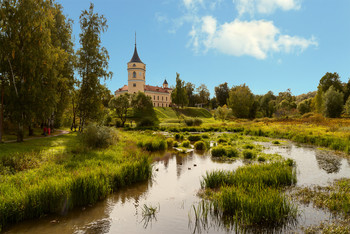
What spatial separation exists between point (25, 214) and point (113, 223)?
2996mm

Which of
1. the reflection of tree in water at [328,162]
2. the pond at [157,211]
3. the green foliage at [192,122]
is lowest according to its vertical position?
the pond at [157,211]

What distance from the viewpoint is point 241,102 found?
73312mm

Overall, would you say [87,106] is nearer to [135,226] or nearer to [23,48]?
[23,48]

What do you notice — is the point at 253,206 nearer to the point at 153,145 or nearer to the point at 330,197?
the point at 330,197

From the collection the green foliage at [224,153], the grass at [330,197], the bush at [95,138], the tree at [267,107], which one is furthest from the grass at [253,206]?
the tree at [267,107]

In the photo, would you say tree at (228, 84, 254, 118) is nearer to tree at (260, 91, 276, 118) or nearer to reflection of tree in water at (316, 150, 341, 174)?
tree at (260, 91, 276, 118)

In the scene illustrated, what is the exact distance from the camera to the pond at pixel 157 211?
7.02m

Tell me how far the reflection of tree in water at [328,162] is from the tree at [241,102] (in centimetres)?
5563

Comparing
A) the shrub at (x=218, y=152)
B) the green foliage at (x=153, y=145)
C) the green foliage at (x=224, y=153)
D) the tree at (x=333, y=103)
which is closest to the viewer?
the green foliage at (x=224, y=153)

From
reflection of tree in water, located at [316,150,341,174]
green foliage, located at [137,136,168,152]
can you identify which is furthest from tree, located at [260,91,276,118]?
green foliage, located at [137,136,168,152]

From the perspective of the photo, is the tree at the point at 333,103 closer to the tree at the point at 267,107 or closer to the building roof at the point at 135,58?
the tree at the point at 267,107

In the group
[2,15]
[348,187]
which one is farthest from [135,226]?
[2,15]

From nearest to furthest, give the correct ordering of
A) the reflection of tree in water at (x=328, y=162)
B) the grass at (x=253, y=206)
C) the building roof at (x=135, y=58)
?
the grass at (x=253, y=206) < the reflection of tree in water at (x=328, y=162) < the building roof at (x=135, y=58)

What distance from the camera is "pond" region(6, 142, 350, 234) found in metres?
7.02
